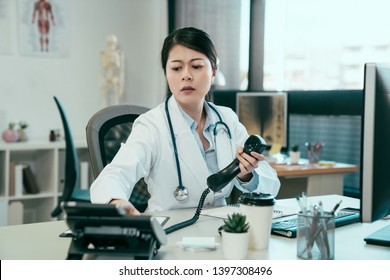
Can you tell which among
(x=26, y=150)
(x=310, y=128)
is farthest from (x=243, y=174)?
(x=26, y=150)

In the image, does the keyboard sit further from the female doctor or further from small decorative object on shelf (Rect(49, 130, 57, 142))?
small decorative object on shelf (Rect(49, 130, 57, 142))

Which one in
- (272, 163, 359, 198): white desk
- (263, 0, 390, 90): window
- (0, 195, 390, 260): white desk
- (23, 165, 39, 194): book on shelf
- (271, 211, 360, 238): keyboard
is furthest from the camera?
(23, 165, 39, 194): book on shelf

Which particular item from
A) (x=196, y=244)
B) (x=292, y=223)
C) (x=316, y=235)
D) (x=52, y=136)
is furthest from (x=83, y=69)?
(x=316, y=235)

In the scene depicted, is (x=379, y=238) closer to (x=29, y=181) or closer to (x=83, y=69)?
(x=29, y=181)

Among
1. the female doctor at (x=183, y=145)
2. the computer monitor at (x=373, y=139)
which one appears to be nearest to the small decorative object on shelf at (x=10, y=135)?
the female doctor at (x=183, y=145)

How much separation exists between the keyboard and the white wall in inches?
118

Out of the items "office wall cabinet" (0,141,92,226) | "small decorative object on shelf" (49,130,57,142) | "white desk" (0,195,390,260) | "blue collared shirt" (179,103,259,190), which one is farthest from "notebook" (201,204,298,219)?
"small decorative object on shelf" (49,130,57,142)

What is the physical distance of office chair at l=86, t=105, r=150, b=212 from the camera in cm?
180

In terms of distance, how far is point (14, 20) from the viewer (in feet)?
13.1

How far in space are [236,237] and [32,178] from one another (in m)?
3.02

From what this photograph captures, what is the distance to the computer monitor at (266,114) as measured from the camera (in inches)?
129

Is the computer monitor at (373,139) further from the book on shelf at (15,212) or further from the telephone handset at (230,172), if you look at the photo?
the book on shelf at (15,212)

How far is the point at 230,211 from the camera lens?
1557 mm

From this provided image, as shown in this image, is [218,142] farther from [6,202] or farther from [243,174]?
[6,202]
